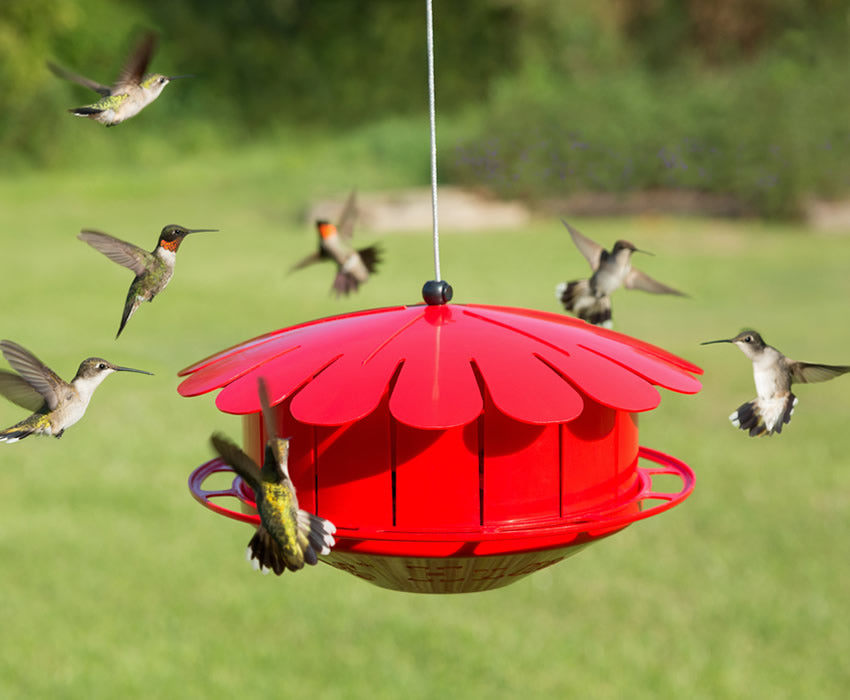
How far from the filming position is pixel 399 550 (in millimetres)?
2609

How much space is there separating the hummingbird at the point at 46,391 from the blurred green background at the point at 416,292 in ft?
2.25

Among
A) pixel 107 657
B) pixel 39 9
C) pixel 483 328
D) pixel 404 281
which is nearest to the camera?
pixel 483 328

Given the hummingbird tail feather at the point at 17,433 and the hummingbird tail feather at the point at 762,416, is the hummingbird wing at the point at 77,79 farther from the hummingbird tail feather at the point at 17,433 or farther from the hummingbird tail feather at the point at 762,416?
the hummingbird tail feather at the point at 762,416

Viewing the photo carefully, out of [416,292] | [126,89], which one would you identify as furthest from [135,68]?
[416,292]

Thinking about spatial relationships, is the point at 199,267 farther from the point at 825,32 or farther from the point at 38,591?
the point at 825,32

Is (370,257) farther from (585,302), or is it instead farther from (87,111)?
(87,111)

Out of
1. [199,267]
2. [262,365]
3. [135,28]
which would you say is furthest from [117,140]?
[262,365]

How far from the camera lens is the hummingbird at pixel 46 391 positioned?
2613mm

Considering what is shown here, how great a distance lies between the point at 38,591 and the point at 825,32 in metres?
27.7

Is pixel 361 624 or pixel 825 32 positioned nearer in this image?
pixel 361 624

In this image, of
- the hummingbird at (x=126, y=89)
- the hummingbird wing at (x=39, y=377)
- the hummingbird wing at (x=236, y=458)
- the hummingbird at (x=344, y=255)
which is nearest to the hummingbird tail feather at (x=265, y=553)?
the hummingbird wing at (x=236, y=458)

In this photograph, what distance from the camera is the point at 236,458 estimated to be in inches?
89.5

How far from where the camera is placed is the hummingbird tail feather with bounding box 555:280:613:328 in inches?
132

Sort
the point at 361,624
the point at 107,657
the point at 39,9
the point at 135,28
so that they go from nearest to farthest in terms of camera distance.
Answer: the point at 107,657
the point at 361,624
the point at 39,9
the point at 135,28
